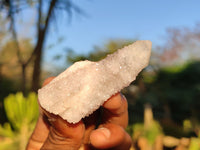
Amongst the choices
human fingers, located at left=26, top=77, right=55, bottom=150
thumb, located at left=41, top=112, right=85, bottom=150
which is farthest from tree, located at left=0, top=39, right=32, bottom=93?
thumb, located at left=41, top=112, right=85, bottom=150

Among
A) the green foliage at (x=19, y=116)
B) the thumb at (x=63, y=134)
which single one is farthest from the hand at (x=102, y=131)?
the green foliage at (x=19, y=116)

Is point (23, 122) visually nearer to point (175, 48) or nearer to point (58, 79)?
point (58, 79)

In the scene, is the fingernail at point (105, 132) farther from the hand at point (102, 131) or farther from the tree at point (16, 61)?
the tree at point (16, 61)

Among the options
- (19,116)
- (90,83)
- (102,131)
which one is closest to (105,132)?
(102,131)

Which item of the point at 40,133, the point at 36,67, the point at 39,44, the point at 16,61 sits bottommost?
the point at 16,61

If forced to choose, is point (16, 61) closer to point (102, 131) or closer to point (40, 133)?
point (40, 133)

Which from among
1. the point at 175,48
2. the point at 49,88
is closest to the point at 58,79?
the point at 49,88

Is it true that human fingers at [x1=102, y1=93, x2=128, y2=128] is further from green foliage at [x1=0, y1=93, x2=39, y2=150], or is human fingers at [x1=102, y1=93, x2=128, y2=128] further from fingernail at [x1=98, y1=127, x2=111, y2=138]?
green foliage at [x1=0, y1=93, x2=39, y2=150]
